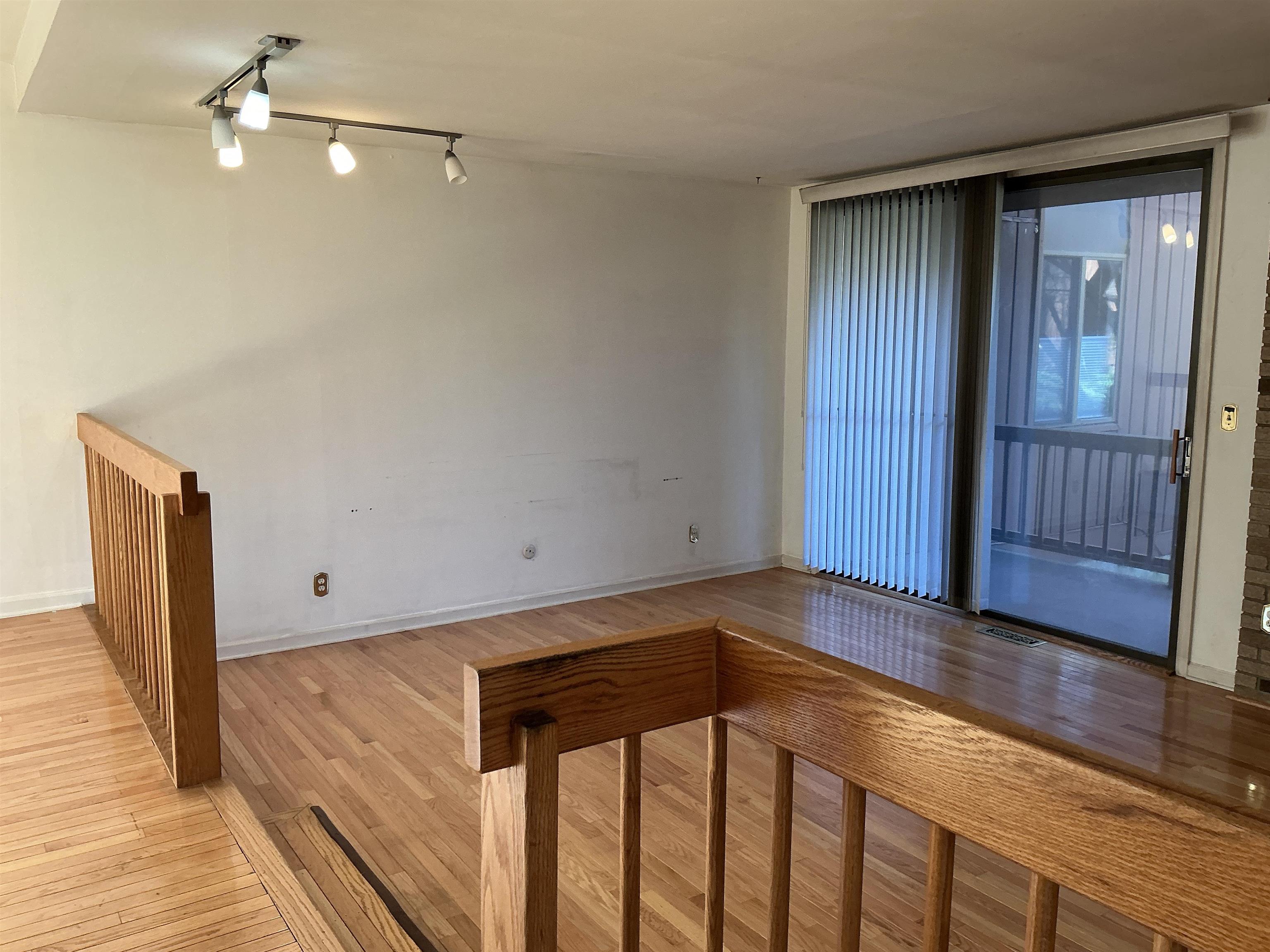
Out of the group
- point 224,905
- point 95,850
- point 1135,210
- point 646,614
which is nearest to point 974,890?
point 224,905

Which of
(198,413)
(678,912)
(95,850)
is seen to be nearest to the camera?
(95,850)

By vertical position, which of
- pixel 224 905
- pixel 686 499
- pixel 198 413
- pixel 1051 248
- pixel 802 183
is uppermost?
pixel 802 183

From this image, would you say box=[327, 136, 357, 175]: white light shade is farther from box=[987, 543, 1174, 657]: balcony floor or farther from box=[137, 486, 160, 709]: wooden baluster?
box=[987, 543, 1174, 657]: balcony floor

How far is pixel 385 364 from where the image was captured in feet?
16.1

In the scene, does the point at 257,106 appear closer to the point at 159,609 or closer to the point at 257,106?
the point at 257,106

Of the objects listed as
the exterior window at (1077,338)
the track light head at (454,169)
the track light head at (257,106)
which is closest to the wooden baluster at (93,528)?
the track light head at (257,106)

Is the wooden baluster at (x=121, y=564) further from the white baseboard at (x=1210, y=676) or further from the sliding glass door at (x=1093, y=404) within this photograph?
the white baseboard at (x=1210, y=676)

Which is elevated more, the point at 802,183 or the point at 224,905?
the point at 802,183

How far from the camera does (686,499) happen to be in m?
6.14

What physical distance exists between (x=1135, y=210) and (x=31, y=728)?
5055 mm

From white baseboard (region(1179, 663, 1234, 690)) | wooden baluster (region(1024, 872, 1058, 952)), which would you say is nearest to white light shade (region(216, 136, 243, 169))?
wooden baluster (region(1024, 872, 1058, 952))

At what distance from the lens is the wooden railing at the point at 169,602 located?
274 cm

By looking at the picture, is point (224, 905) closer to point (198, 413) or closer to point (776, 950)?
point (776, 950)

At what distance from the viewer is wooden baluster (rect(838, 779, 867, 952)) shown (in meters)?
1.14
